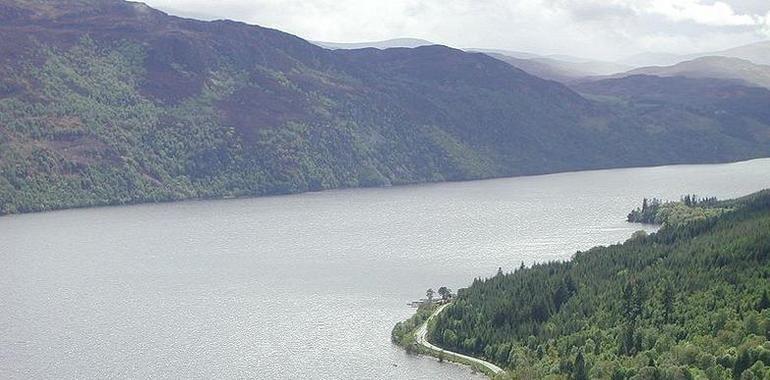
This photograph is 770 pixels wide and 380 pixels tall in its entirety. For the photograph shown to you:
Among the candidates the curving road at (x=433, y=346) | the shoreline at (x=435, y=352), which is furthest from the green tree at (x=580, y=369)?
the curving road at (x=433, y=346)

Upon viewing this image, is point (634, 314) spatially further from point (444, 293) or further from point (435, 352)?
point (444, 293)

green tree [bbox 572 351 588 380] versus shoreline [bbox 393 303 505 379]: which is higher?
green tree [bbox 572 351 588 380]

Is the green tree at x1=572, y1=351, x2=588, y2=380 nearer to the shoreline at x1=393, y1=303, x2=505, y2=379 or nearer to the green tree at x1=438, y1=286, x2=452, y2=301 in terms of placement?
the shoreline at x1=393, y1=303, x2=505, y2=379

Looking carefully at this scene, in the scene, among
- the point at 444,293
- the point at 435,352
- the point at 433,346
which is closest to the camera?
the point at 435,352

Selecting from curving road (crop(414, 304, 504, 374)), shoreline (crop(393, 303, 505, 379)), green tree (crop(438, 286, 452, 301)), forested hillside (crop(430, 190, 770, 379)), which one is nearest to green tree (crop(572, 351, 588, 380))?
forested hillside (crop(430, 190, 770, 379))

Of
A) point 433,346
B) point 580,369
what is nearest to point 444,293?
point 433,346

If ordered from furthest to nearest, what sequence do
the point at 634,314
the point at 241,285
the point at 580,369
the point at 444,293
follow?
the point at 241,285
the point at 444,293
the point at 634,314
the point at 580,369

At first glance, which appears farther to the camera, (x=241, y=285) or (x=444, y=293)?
(x=241, y=285)

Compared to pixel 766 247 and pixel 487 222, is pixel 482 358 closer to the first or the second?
pixel 766 247
